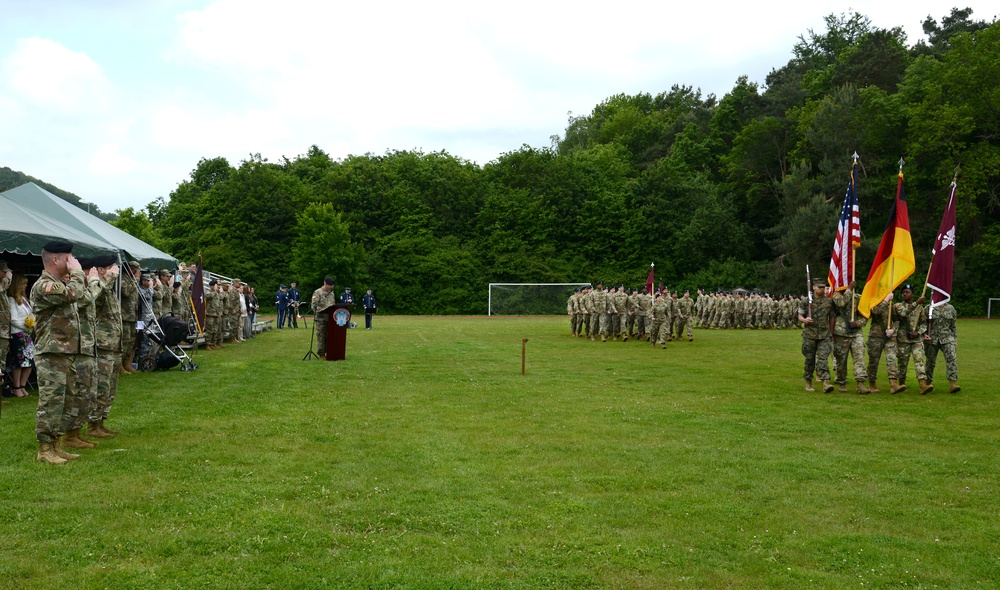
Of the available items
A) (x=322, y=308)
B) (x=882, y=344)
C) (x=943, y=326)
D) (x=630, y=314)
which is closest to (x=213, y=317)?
(x=322, y=308)

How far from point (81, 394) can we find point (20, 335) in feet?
16.7

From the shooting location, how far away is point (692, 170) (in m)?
70.6

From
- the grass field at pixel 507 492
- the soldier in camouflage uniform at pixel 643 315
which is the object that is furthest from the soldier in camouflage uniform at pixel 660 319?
the grass field at pixel 507 492

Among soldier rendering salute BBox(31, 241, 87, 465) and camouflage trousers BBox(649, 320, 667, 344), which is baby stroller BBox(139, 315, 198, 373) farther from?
camouflage trousers BBox(649, 320, 667, 344)

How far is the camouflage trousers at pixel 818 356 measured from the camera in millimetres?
13836

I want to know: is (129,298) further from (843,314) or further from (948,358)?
(948,358)

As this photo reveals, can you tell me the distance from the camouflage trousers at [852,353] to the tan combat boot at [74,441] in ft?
39.4

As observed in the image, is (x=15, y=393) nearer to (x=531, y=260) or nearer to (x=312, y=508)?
(x=312, y=508)

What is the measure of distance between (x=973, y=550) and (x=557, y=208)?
201ft

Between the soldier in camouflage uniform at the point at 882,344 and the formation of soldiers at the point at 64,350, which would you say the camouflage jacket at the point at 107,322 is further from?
the soldier in camouflage uniform at the point at 882,344

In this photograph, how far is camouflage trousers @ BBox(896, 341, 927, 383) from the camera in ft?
45.4

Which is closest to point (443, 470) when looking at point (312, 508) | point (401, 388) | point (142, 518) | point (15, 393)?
point (312, 508)

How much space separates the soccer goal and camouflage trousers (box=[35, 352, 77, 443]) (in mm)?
46779

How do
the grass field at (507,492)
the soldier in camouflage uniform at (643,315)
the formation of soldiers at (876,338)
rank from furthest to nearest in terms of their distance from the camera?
1. the soldier in camouflage uniform at (643,315)
2. the formation of soldiers at (876,338)
3. the grass field at (507,492)
